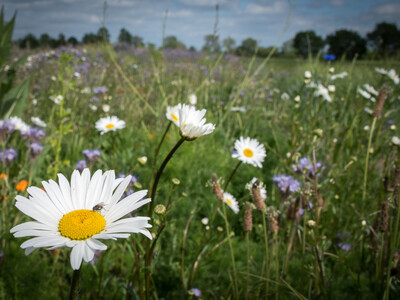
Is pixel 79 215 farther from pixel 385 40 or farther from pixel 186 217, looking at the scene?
pixel 385 40

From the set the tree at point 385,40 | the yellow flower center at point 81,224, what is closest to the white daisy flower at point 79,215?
the yellow flower center at point 81,224

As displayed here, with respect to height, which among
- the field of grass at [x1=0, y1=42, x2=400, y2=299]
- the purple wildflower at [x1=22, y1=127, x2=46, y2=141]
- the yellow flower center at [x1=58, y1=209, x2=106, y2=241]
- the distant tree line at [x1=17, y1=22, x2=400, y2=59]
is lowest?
the field of grass at [x1=0, y1=42, x2=400, y2=299]

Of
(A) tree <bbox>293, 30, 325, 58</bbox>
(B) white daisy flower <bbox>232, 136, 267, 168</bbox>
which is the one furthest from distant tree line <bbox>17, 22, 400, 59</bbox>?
(B) white daisy flower <bbox>232, 136, 267, 168</bbox>

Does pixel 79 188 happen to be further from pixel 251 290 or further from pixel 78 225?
pixel 251 290

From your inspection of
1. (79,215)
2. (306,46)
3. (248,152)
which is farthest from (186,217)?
(306,46)

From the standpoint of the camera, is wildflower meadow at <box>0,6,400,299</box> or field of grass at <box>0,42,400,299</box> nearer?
wildflower meadow at <box>0,6,400,299</box>

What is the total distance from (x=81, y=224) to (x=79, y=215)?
30 mm

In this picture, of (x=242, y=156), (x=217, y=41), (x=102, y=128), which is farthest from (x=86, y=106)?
(x=242, y=156)

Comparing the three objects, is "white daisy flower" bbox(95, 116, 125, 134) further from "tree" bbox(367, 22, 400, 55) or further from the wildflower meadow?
"tree" bbox(367, 22, 400, 55)

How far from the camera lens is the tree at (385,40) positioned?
4514 millimetres

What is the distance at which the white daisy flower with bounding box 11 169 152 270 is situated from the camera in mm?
498

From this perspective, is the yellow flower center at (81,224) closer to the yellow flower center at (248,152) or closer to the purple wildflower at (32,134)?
the yellow flower center at (248,152)

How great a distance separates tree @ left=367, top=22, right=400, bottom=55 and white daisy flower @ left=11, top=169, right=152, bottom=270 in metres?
3.75

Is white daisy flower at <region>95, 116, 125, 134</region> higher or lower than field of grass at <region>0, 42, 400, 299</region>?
higher
